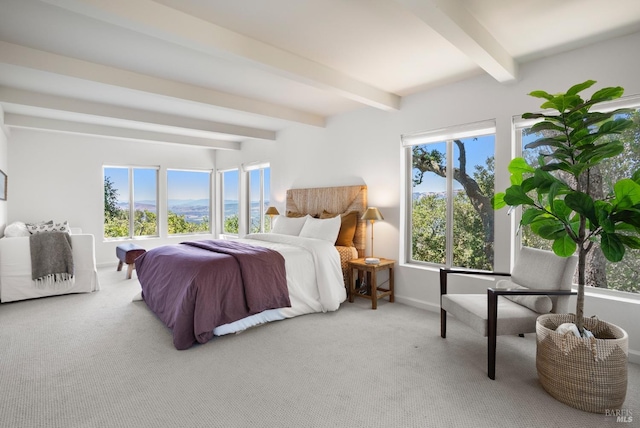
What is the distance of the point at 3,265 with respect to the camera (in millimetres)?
3984

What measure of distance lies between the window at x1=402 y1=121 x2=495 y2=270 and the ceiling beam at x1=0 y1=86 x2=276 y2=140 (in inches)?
112

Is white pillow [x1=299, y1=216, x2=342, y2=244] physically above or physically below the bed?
above

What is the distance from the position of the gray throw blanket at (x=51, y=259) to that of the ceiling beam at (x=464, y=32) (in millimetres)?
4581

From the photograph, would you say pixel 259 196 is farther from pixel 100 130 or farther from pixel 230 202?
pixel 100 130

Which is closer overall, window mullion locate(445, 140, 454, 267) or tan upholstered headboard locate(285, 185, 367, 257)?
window mullion locate(445, 140, 454, 267)

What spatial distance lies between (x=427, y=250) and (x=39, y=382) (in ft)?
12.2

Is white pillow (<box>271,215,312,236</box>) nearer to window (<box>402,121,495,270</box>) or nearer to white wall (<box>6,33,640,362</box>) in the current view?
white wall (<box>6,33,640,362</box>)

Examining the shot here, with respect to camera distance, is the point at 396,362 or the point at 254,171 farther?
the point at 254,171

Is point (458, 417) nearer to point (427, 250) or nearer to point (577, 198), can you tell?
point (577, 198)

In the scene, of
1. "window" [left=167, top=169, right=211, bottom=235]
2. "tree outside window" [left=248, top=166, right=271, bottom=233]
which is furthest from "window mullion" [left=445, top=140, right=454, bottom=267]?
"window" [left=167, top=169, right=211, bottom=235]

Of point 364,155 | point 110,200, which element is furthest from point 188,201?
point 364,155

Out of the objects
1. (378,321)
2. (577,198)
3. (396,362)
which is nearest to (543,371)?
(396,362)

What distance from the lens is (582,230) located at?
7.04 feet

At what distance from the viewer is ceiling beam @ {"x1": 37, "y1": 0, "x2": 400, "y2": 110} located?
2.04 metres
